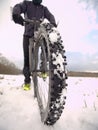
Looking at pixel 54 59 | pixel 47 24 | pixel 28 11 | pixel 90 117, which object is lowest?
pixel 90 117

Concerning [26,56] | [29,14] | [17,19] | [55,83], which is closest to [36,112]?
[55,83]

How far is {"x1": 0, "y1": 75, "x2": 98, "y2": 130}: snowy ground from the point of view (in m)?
5.36

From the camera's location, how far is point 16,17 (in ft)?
22.5

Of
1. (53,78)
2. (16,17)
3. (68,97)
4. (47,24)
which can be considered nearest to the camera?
(53,78)

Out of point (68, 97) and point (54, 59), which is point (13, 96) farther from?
point (54, 59)

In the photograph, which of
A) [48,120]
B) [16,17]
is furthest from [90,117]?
[16,17]

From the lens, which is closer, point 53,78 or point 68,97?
point 53,78

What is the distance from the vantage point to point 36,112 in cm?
598

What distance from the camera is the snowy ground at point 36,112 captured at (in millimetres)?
5363

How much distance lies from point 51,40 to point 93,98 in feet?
8.14

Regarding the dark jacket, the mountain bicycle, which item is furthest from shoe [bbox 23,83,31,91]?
the mountain bicycle

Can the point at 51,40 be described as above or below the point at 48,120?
above

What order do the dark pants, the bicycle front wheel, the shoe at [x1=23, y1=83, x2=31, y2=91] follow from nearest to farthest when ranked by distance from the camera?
the bicycle front wheel
the dark pants
the shoe at [x1=23, y1=83, x2=31, y2=91]

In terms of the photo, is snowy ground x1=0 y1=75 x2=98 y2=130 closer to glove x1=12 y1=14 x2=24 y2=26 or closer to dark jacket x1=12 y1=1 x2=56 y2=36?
dark jacket x1=12 y1=1 x2=56 y2=36
